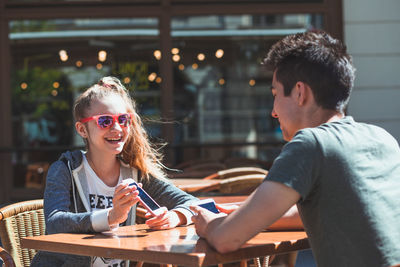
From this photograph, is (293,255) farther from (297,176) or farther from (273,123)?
(273,123)

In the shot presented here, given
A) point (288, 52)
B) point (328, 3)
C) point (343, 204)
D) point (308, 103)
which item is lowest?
point (343, 204)

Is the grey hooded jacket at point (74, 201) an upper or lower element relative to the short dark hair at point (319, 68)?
lower

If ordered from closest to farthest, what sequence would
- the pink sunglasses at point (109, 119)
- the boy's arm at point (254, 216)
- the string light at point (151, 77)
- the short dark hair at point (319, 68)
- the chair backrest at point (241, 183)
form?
1. the boy's arm at point (254, 216)
2. the short dark hair at point (319, 68)
3. the pink sunglasses at point (109, 119)
4. the chair backrest at point (241, 183)
5. the string light at point (151, 77)

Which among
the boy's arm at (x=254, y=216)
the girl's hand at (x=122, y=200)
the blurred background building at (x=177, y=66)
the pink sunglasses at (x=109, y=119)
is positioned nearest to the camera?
the boy's arm at (x=254, y=216)

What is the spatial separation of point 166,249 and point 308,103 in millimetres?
536

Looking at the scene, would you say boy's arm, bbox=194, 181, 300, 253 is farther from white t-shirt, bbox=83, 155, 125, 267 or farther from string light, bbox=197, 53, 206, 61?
string light, bbox=197, 53, 206, 61

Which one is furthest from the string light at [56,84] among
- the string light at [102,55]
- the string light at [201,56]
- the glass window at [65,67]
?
the string light at [201,56]

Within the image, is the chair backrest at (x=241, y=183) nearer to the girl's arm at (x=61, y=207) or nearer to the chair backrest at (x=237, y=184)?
the chair backrest at (x=237, y=184)

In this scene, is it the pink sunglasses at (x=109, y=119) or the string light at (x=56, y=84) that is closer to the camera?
the pink sunglasses at (x=109, y=119)

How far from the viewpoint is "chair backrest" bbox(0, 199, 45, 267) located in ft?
7.41

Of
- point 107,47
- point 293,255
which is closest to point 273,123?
point 107,47

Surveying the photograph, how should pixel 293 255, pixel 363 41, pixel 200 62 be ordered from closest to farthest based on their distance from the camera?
pixel 293 255, pixel 363 41, pixel 200 62

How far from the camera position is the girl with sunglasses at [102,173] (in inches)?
76.3

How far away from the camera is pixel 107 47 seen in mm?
11102
